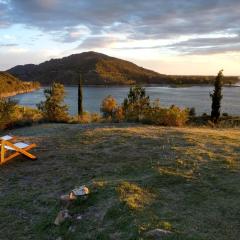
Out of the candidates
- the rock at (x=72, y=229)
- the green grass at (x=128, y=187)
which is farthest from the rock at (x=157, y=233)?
the rock at (x=72, y=229)

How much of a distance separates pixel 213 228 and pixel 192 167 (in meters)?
3.62

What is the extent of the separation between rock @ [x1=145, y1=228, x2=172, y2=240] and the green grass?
0.37 ft

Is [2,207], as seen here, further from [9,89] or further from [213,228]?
[9,89]

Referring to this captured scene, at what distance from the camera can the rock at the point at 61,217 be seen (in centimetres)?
801

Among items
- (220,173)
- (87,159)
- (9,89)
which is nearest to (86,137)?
(87,159)

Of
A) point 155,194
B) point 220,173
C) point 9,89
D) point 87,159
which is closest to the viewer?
point 155,194

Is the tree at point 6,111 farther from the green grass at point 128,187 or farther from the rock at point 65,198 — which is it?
the rock at point 65,198

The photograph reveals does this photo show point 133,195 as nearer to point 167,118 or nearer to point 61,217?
point 61,217

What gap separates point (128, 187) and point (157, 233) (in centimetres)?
238

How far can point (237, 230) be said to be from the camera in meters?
7.14

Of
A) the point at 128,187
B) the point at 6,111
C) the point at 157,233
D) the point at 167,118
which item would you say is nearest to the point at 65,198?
the point at 128,187

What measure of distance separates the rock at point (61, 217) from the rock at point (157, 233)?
6.00 feet

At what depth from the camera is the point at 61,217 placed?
808 cm

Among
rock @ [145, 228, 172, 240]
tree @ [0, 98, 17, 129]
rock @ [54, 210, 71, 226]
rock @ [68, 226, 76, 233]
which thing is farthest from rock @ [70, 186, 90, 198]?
tree @ [0, 98, 17, 129]
